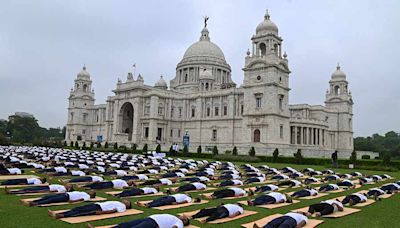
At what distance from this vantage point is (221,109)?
68688mm

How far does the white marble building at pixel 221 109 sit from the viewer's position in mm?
55781

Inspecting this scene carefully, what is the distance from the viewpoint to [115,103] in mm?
78875

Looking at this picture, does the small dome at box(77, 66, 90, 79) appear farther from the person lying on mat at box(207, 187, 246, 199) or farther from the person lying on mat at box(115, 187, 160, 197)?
the person lying on mat at box(207, 187, 246, 199)

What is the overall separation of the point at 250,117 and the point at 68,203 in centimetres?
4739

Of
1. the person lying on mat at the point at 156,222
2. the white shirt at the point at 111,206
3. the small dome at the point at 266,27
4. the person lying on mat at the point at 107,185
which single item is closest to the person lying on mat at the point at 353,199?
the person lying on mat at the point at 156,222

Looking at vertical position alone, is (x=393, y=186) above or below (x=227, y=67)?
below

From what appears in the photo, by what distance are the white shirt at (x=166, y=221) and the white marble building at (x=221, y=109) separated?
41548 millimetres

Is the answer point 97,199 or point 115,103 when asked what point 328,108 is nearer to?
point 115,103

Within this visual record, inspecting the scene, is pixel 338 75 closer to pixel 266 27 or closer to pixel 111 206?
pixel 266 27

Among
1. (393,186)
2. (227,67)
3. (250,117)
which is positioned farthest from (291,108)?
(393,186)

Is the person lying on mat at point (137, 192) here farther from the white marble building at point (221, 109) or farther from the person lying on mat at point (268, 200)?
the white marble building at point (221, 109)

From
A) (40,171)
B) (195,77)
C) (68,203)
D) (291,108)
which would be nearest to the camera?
(68,203)

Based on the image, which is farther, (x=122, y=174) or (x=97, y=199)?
(x=122, y=174)

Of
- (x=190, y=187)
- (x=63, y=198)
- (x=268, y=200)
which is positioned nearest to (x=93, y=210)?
(x=63, y=198)
